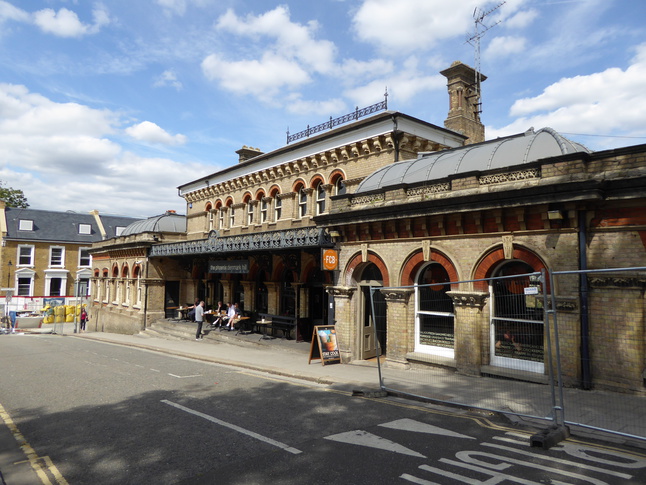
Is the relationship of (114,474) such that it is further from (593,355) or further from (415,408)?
(593,355)

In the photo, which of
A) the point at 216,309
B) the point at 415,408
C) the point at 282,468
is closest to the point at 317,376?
the point at 415,408

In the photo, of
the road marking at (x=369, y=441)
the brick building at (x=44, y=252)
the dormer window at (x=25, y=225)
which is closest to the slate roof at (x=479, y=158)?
the road marking at (x=369, y=441)

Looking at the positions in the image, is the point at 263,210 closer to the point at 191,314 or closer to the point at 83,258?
the point at 191,314

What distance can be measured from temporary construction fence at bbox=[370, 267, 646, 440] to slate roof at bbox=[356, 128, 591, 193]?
10.7 ft

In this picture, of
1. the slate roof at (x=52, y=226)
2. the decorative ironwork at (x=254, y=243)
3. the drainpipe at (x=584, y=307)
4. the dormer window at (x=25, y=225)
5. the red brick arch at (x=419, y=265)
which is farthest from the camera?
the dormer window at (x=25, y=225)

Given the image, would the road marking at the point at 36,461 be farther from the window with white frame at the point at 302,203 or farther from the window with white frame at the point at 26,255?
the window with white frame at the point at 26,255

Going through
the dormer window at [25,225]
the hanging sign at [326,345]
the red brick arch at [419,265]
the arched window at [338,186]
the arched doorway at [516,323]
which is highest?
the dormer window at [25,225]

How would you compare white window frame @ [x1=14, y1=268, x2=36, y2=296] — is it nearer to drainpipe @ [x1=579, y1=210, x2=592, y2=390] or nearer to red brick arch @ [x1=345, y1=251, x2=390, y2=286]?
red brick arch @ [x1=345, y1=251, x2=390, y2=286]

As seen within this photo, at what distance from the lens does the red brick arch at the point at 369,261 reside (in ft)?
43.5

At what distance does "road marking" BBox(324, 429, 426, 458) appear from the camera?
19.7ft

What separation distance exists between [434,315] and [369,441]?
6.35m

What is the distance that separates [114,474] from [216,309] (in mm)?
19506

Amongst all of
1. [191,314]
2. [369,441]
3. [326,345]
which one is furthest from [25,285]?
[369,441]

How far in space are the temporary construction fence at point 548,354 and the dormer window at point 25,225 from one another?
155 feet
